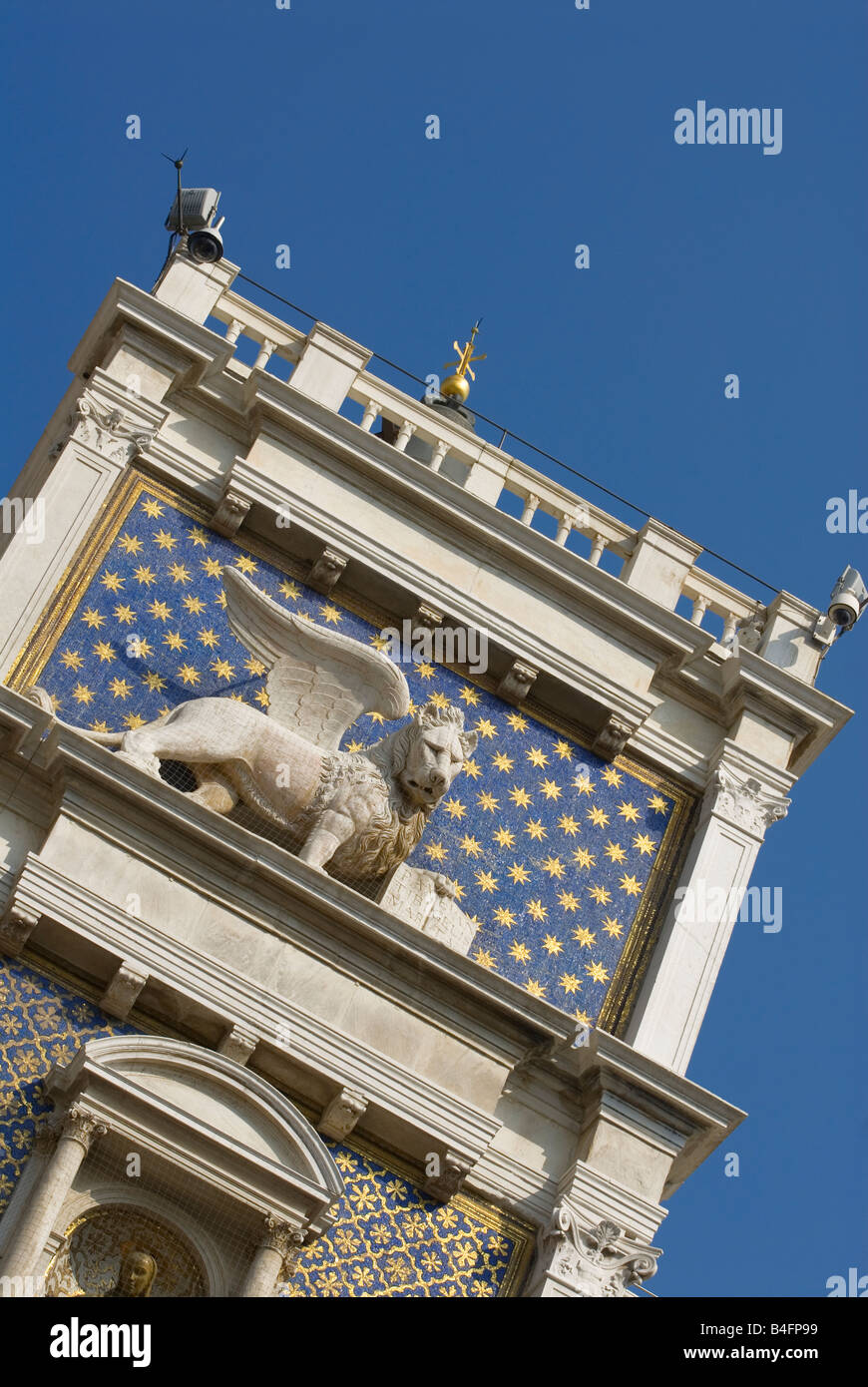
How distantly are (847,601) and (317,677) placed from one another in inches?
169

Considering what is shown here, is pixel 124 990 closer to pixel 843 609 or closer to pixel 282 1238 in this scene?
pixel 282 1238

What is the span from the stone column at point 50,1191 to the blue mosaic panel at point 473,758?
2.73m

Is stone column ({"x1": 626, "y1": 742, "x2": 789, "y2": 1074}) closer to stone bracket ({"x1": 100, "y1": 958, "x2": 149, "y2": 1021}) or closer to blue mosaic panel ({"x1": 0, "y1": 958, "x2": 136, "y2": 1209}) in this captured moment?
stone bracket ({"x1": 100, "y1": 958, "x2": 149, "y2": 1021})

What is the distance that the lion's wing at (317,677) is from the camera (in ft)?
50.5

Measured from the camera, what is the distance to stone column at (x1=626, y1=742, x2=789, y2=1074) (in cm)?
1542

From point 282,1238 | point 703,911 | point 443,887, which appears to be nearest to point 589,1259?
point 282,1238

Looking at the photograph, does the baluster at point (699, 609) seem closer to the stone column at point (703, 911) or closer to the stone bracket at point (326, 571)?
the stone column at point (703, 911)

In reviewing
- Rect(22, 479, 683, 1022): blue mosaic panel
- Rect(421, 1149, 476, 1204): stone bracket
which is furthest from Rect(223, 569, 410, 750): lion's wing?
Rect(421, 1149, 476, 1204): stone bracket

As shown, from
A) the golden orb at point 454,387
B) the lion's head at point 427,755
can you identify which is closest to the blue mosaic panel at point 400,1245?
the lion's head at point 427,755

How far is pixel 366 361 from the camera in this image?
17.6 metres
